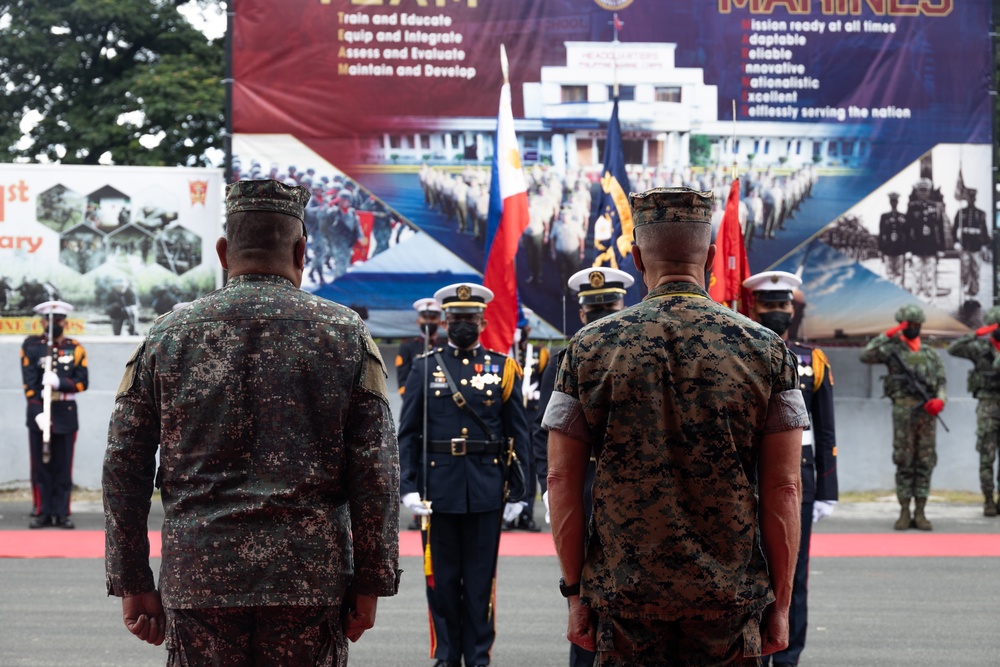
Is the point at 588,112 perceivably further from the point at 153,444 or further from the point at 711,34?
the point at 153,444

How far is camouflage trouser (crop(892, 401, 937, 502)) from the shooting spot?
13.4 metres

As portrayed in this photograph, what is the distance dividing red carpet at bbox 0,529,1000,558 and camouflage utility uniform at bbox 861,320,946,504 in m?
0.63

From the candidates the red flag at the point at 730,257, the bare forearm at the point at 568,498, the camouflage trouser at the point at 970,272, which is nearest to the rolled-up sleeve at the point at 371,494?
the bare forearm at the point at 568,498

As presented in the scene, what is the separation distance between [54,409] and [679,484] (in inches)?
424

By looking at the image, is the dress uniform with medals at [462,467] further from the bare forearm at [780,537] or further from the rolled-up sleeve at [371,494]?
the bare forearm at [780,537]

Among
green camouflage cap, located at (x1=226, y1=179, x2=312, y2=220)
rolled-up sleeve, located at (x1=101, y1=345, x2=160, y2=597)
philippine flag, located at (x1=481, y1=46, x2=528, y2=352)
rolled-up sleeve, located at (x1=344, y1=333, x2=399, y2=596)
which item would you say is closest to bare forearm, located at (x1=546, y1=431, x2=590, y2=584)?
rolled-up sleeve, located at (x1=344, y1=333, x2=399, y2=596)

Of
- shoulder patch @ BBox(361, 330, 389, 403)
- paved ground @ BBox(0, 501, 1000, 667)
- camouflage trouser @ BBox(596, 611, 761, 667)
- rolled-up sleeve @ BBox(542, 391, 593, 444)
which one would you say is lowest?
paved ground @ BBox(0, 501, 1000, 667)

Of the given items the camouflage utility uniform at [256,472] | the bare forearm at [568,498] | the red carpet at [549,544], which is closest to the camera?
the camouflage utility uniform at [256,472]

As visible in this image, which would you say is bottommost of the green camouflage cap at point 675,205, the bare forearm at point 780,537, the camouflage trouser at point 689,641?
the camouflage trouser at point 689,641

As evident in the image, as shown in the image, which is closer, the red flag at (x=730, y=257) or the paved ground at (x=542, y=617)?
the paved ground at (x=542, y=617)

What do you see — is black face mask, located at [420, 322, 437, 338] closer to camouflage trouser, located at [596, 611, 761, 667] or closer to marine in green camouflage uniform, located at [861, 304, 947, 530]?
marine in green camouflage uniform, located at [861, 304, 947, 530]

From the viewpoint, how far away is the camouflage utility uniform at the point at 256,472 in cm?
340

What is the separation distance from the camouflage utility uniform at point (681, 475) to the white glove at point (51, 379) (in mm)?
10434

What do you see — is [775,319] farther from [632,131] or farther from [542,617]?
[632,131]
